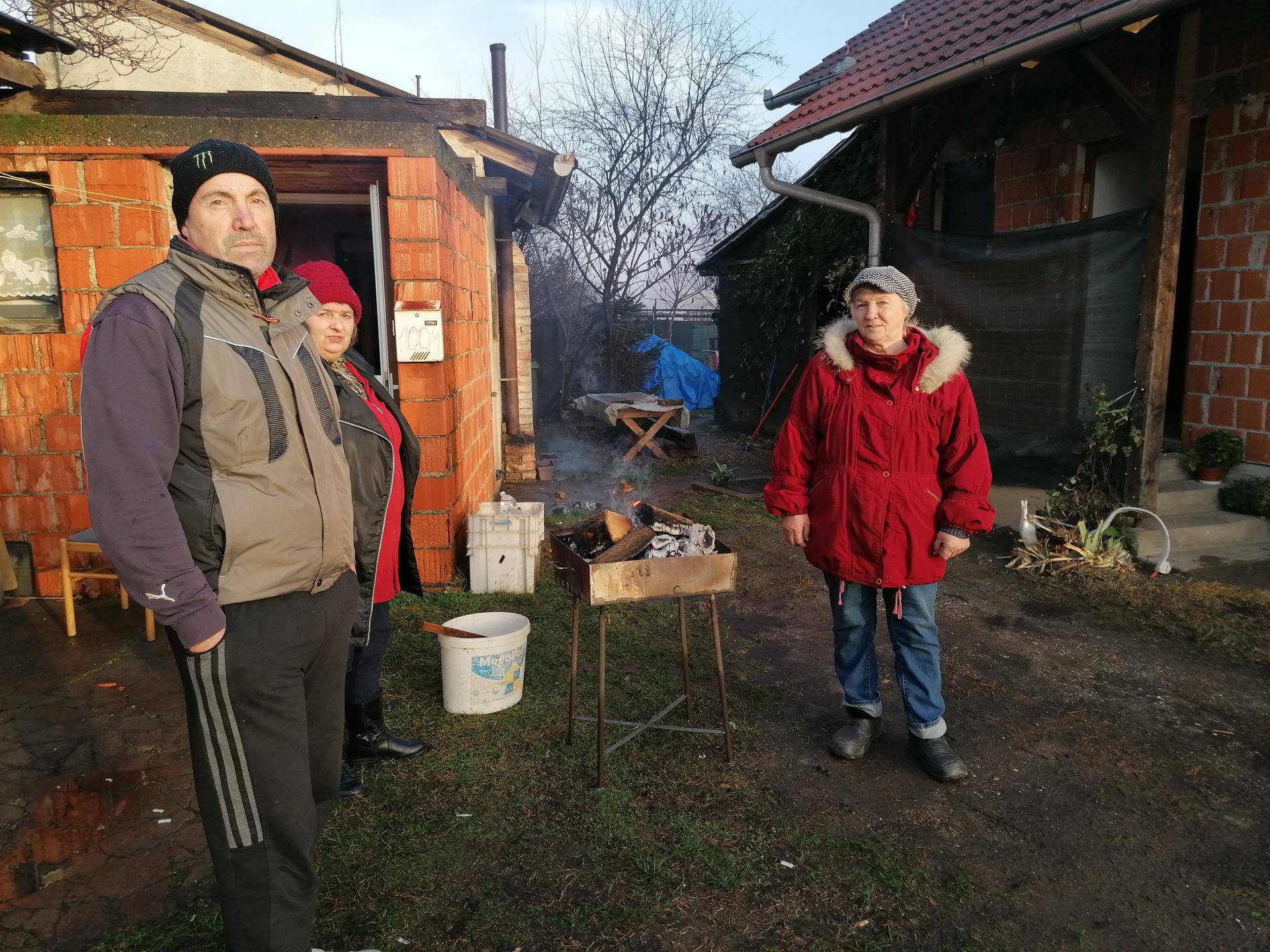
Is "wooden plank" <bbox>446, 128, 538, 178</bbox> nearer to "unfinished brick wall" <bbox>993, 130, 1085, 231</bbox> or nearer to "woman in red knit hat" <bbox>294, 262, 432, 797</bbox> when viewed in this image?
"woman in red knit hat" <bbox>294, 262, 432, 797</bbox>

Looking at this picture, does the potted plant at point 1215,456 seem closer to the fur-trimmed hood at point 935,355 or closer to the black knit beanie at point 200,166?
the fur-trimmed hood at point 935,355

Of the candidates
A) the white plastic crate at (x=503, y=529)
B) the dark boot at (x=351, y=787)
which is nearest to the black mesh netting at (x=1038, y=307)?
the white plastic crate at (x=503, y=529)

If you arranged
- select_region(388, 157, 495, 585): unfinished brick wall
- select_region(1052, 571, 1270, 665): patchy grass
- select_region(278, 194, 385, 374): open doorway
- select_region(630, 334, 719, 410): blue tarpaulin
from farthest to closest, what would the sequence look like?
select_region(630, 334, 719, 410): blue tarpaulin < select_region(278, 194, 385, 374): open doorway < select_region(388, 157, 495, 585): unfinished brick wall < select_region(1052, 571, 1270, 665): patchy grass

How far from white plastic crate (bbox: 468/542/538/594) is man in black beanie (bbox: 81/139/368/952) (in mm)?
3374

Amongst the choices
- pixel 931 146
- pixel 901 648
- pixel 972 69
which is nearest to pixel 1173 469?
pixel 931 146

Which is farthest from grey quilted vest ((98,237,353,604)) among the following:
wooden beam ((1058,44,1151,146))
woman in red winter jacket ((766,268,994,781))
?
wooden beam ((1058,44,1151,146))

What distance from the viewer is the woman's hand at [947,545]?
316 centimetres

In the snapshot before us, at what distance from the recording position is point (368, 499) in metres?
3.00

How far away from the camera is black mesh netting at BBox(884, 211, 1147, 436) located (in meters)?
5.98

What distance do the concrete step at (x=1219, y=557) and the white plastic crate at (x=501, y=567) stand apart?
14.7 ft

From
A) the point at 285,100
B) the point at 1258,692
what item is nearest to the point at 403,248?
the point at 285,100

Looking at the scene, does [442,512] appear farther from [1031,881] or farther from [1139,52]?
[1139,52]

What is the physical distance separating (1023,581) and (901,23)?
20.2ft

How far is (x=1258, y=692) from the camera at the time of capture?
402 cm
